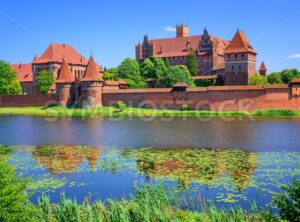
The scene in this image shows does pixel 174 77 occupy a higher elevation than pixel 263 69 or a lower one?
lower

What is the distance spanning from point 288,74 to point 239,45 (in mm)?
11247

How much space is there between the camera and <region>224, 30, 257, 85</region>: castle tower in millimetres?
50000

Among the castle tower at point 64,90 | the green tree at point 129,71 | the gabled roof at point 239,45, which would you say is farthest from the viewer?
the green tree at point 129,71

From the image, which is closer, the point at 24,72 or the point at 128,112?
the point at 128,112

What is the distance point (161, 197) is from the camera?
1003 cm

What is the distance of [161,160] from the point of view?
1673 cm

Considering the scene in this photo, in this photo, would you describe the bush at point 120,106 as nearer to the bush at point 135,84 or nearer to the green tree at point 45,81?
the bush at point 135,84

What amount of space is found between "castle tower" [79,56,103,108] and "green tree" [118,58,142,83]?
12514 mm

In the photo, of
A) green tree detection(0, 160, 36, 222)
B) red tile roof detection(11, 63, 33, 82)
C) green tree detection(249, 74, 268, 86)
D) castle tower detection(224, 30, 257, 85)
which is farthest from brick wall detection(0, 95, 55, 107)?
green tree detection(0, 160, 36, 222)

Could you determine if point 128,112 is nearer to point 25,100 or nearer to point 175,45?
point 25,100

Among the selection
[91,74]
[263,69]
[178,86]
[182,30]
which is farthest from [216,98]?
[182,30]

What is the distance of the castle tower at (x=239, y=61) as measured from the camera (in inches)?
1969

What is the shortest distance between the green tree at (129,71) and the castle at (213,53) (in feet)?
30.7

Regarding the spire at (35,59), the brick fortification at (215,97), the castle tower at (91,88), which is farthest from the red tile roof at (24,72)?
the castle tower at (91,88)
